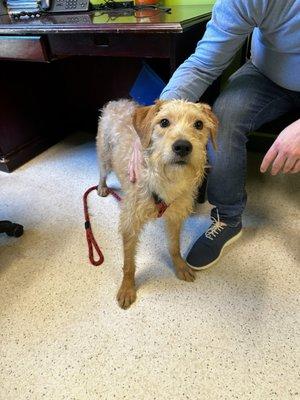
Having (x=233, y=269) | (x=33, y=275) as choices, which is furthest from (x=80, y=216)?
(x=233, y=269)

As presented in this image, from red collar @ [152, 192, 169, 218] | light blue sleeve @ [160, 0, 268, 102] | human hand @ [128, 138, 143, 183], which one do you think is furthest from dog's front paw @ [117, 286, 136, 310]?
light blue sleeve @ [160, 0, 268, 102]

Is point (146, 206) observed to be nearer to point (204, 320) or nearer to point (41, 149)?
point (204, 320)

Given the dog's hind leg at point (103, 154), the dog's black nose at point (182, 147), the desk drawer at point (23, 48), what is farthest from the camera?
the dog's hind leg at point (103, 154)

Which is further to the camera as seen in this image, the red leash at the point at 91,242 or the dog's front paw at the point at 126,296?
the red leash at the point at 91,242

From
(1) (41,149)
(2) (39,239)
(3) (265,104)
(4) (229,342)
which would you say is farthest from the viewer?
(1) (41,149)

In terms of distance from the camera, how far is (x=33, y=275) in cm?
138

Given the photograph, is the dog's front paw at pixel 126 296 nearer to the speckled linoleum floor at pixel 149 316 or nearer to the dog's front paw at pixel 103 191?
the speckled linoleum floor at pixel 149 316

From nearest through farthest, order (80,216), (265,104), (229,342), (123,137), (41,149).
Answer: (229,342) → (265,104) → (123,137) → (80,216) → (41,149)

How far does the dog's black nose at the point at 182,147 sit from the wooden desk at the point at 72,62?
56 centimetres

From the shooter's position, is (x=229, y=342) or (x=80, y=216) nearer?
(x=229, y=342)

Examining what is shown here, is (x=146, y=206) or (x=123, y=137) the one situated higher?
(x=123, y=137)

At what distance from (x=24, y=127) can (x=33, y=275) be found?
126cm

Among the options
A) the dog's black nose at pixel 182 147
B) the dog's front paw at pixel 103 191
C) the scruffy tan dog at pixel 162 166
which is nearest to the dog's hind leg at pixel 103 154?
the dog's front paw at pixel 103 191

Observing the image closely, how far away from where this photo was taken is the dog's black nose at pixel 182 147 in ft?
3.05
